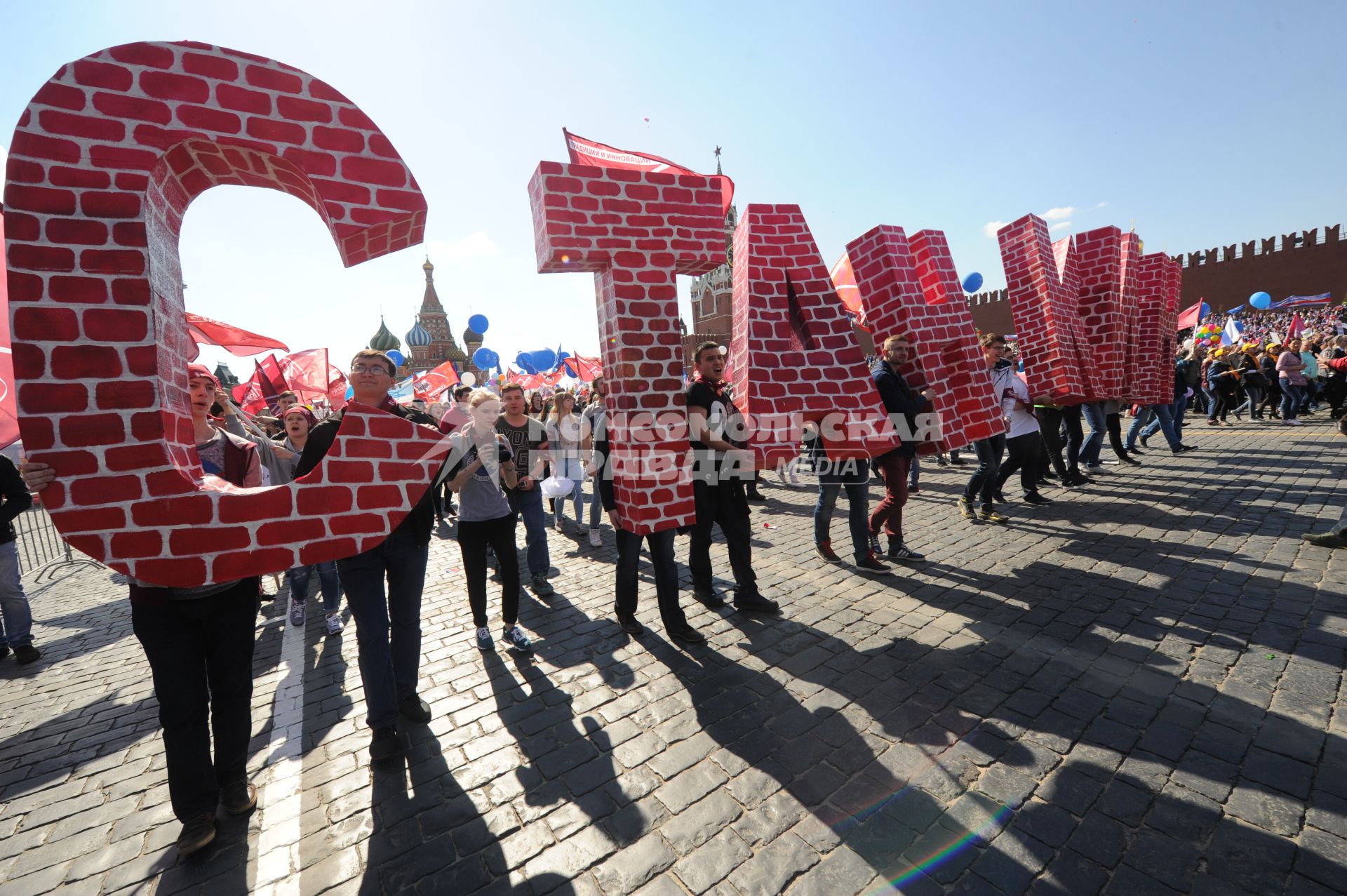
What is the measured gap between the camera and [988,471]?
679 cm

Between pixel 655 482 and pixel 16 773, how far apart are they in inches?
165

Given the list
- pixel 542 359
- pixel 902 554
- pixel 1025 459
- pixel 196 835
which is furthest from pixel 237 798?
pixel 542 359

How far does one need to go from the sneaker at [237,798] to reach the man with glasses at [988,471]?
7124 mm

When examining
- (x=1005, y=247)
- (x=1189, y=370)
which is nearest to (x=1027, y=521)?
(x=1005, y=247)

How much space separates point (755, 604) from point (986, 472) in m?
3.91

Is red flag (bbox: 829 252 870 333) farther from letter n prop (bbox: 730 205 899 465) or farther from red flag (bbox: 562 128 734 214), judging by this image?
red flag (bbox: 562 128 734 214)

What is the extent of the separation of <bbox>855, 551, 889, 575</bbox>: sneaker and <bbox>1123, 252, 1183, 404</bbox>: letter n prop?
569 cm

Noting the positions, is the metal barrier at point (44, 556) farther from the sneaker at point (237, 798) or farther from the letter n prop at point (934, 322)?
the letter n prop at point (934, 322)

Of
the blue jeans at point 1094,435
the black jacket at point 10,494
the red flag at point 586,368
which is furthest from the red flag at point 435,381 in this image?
the blue jeans at point 1094,435

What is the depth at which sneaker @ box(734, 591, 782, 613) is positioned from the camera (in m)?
4.66

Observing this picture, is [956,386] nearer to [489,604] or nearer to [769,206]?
[769,206]

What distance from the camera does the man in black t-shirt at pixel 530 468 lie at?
5324mm

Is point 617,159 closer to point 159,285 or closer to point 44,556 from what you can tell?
point 159,285

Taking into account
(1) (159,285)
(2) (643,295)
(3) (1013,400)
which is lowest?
(3) (1013,400)
